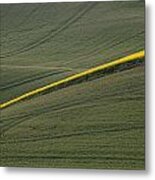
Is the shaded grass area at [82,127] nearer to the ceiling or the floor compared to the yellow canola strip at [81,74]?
nearer to the floor

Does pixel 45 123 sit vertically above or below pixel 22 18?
below

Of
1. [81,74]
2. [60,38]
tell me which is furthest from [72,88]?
[60,38]

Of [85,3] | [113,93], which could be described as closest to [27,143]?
[113,93]

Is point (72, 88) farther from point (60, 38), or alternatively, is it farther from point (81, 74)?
point (60, 38)

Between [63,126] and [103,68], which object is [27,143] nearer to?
[63,126]

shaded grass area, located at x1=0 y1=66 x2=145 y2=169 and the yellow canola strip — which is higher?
the yellow canola strip

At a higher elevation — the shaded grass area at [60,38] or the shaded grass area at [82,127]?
the shaded grass area at [60,38]
